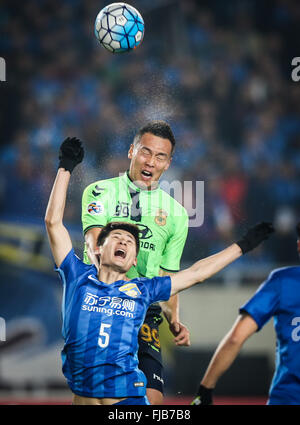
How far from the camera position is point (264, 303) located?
3678mm

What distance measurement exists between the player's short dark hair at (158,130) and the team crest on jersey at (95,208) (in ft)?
2.00

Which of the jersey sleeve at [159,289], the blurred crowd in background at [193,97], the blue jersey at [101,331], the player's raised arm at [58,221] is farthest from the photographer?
the blurred crowd in background at [193,97]

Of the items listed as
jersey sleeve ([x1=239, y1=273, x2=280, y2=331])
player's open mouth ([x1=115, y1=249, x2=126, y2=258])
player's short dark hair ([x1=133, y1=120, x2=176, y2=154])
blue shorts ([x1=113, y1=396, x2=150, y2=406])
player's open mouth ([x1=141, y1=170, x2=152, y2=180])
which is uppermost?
player's short dark hair ([x1=133, y1=120, x2=176, y2=154])

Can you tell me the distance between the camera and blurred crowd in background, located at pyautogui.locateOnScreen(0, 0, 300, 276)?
7.52m

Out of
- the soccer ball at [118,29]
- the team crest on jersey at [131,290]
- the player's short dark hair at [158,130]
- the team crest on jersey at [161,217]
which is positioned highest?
the soccer ball at [118,29]

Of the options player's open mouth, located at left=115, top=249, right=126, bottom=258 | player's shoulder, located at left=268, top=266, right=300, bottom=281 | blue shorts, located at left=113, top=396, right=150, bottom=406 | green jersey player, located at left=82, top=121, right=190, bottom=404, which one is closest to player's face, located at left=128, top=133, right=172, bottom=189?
green jersey player, located at left=82, top=121, right=190, bottom=404

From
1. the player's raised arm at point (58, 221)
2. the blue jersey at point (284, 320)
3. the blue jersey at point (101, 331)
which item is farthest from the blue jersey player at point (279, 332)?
the player's raised arm at point (58, 221)

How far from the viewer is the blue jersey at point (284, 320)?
3.63 meters

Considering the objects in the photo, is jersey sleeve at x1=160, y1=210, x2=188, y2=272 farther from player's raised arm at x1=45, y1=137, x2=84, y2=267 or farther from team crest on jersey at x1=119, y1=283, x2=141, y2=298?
player's raised arm at x1=45, y1=137, x2=84, y2=267

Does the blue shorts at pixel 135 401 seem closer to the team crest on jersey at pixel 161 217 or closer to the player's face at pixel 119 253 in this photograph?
the player's face at pixel 119 253

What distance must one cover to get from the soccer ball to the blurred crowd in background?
979 mm

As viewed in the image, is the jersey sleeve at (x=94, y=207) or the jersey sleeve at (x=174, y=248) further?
the jersey sleeve at (x=174, y=248)

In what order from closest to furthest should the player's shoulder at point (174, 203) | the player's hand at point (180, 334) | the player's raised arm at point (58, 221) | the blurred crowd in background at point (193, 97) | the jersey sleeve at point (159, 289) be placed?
1. the player's raised arm at point (58, 221)
2. the jersey sleeve at point (159, 289)
3. the player's hand at point (180, 334)
4. the player's shoulder at point (174, 203)
5. the blurred crowd in background at point (193, 97)

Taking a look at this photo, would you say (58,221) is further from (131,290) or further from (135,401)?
(135,401)
